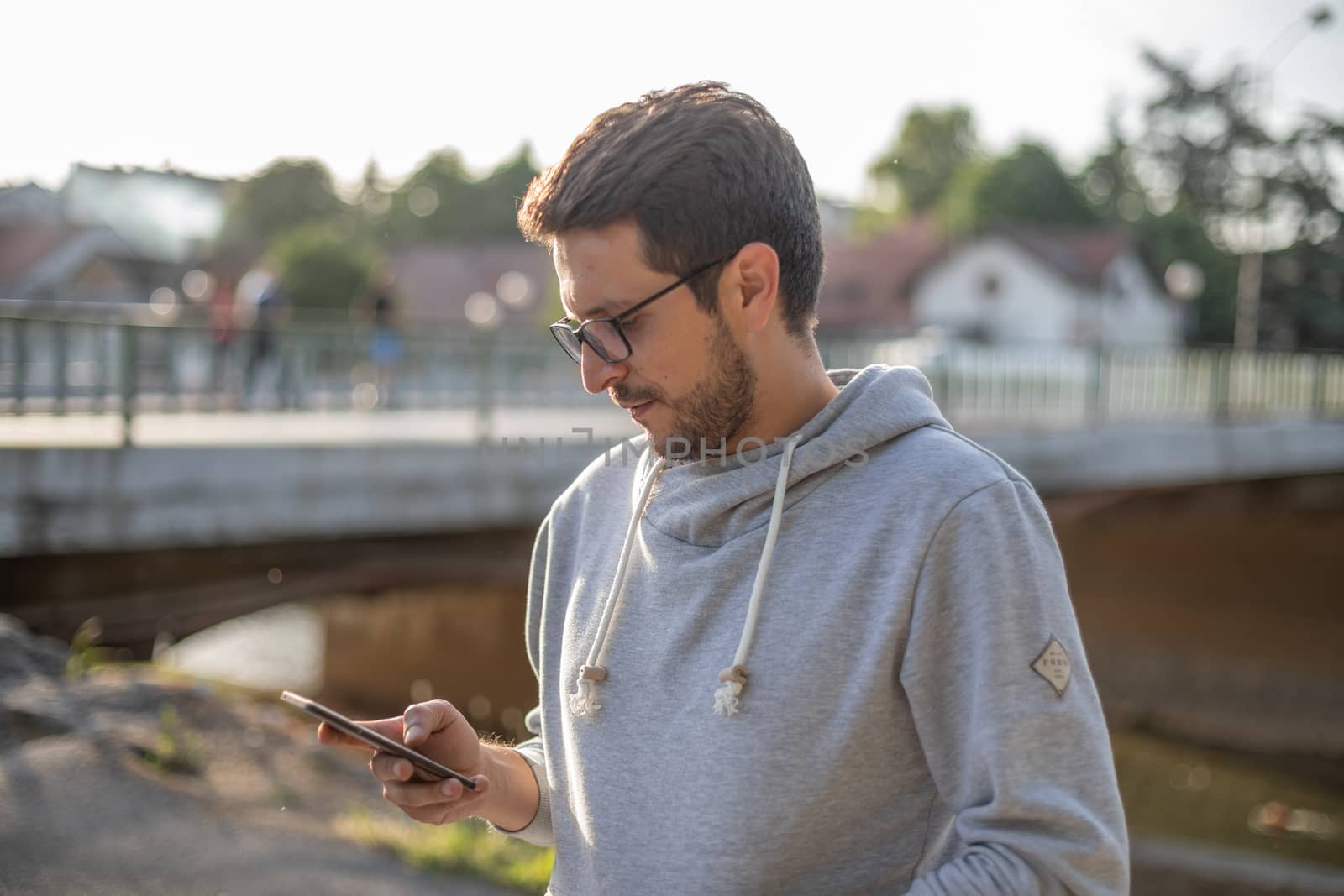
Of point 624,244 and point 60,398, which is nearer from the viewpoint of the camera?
point 624,244

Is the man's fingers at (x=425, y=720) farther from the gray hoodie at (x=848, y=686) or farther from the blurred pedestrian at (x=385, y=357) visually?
the blurred pedestrian at (x=385, y=357)

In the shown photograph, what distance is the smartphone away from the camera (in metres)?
1.37

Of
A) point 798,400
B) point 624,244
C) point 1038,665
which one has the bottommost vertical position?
point 1038,665

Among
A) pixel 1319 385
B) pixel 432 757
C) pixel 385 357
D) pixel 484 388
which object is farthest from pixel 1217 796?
pixel 432 757

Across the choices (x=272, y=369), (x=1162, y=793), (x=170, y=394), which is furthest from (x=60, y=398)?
(x=1162, y=793)

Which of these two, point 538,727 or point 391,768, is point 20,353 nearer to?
point 538,727

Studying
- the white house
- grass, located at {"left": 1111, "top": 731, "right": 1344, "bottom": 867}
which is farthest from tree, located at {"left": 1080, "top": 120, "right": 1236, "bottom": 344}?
grass, located at {"left": 1111, "top": 731, "right": 1344, "bottom": 867}

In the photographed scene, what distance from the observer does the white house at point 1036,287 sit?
129 feet

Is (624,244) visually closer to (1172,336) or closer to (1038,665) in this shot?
(1038,665)

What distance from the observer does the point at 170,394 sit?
785cm

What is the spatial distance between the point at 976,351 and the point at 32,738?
10.0 meters

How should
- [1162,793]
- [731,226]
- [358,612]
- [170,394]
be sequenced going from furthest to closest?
[1162,793] < [358,612] < [170,394] < [731,226]

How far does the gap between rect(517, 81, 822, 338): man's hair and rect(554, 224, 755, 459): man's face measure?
0.02 meters

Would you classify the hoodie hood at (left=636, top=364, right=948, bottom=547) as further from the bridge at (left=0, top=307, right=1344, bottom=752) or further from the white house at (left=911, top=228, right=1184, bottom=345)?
the white house at (left=911, top=228, right=1184, bottom=345)
